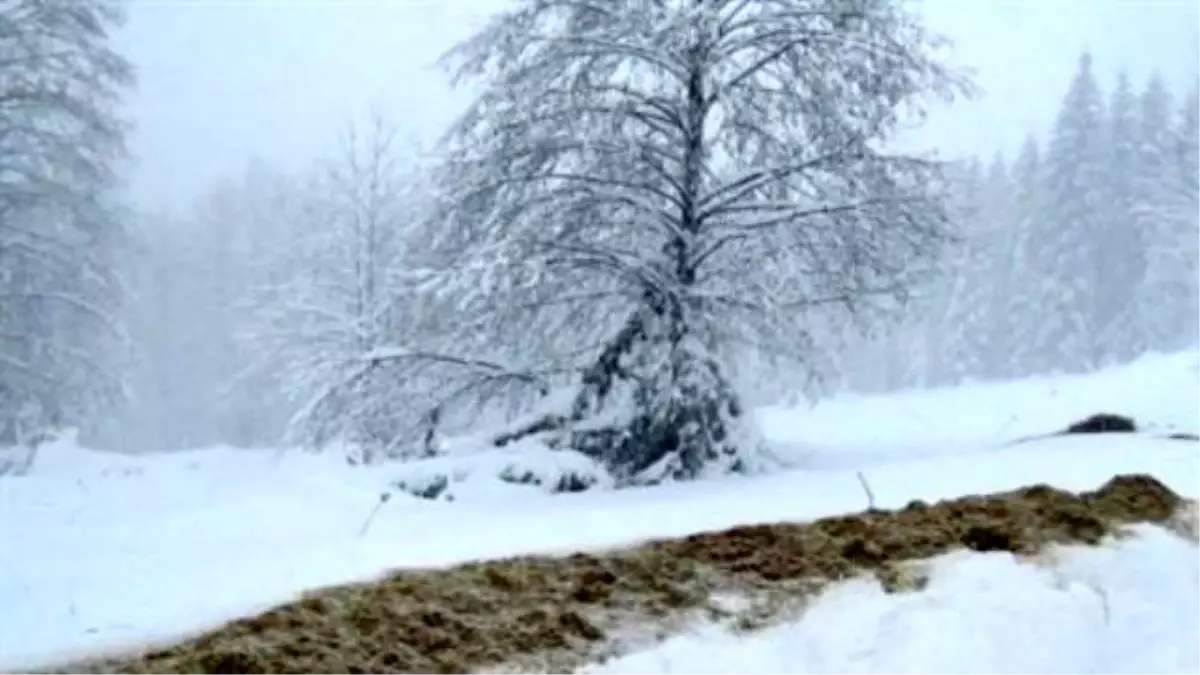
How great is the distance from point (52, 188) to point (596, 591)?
13.9 m

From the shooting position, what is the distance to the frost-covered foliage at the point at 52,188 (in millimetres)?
14133

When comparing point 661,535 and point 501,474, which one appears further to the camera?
point 501,474

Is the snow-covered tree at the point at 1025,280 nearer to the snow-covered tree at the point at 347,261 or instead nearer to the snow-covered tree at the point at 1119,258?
the snow-covered tree at the point at 1119,258

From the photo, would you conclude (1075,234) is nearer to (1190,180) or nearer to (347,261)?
(1190,180)

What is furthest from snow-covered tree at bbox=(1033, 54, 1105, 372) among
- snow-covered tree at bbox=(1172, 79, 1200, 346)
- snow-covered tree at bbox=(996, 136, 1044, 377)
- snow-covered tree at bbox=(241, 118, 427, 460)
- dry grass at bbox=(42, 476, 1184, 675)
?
dry grass at bbox=(42, 476, 1184, 675)

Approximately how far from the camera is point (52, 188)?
590 inches

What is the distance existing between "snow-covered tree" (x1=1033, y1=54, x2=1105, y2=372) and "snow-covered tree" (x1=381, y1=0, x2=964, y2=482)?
27.3 m

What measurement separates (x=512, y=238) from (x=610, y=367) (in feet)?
4.59

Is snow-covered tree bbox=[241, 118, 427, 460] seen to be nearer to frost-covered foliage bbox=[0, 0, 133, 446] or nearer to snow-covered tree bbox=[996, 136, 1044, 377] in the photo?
frost-covered foliage bbox=[0, 0, 133, 446]

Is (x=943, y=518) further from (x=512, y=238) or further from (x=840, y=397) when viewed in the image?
(x=840, y=397)

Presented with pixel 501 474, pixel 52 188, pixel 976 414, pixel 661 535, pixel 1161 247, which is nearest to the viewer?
pixel 661 535

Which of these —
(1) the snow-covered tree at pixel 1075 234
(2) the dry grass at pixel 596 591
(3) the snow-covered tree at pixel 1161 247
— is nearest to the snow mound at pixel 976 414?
(2) the dry grass at pixel 596 591

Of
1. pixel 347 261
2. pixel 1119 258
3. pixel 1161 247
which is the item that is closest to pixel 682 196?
A: pixel 347 261

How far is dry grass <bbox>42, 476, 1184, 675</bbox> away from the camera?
115 inches
